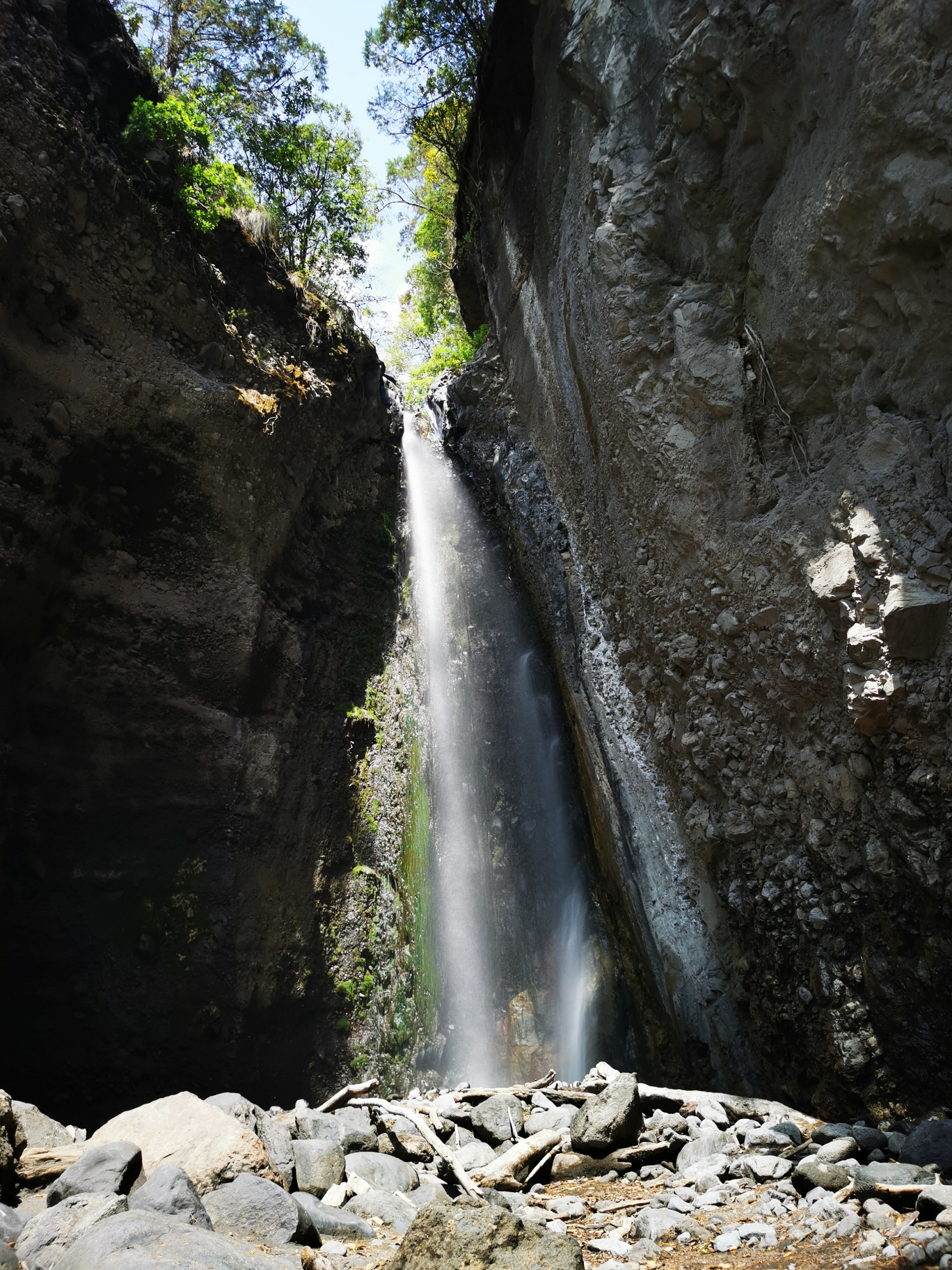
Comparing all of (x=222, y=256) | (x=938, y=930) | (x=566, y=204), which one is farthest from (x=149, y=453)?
(x=938, y=930)

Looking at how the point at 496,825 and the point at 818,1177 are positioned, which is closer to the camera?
the point at 818,1177

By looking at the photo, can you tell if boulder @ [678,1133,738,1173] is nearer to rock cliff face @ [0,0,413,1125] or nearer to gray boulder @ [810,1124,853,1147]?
gray boulder @ [810,1124,853,1147]

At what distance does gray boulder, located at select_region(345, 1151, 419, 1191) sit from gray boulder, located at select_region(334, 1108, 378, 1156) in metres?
0.16

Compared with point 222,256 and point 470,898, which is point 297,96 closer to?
point 222,256

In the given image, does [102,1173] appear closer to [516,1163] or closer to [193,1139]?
[193,1139]

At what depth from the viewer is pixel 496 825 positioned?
8953 millimetres

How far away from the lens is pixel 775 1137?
425 centimetres

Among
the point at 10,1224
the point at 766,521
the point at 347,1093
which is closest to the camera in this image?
the point at 10,1224

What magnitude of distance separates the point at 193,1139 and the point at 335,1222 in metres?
0.85

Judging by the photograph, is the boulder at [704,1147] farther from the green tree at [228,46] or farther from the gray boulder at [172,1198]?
the green tree at [228,46]

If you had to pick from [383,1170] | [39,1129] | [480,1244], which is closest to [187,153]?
[39,1129]

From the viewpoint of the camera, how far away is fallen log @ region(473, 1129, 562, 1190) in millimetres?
4211

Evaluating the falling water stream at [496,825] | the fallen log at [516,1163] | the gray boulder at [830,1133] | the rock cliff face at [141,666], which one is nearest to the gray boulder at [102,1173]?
the fallen log at [516,1163]

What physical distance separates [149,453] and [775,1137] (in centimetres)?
737
